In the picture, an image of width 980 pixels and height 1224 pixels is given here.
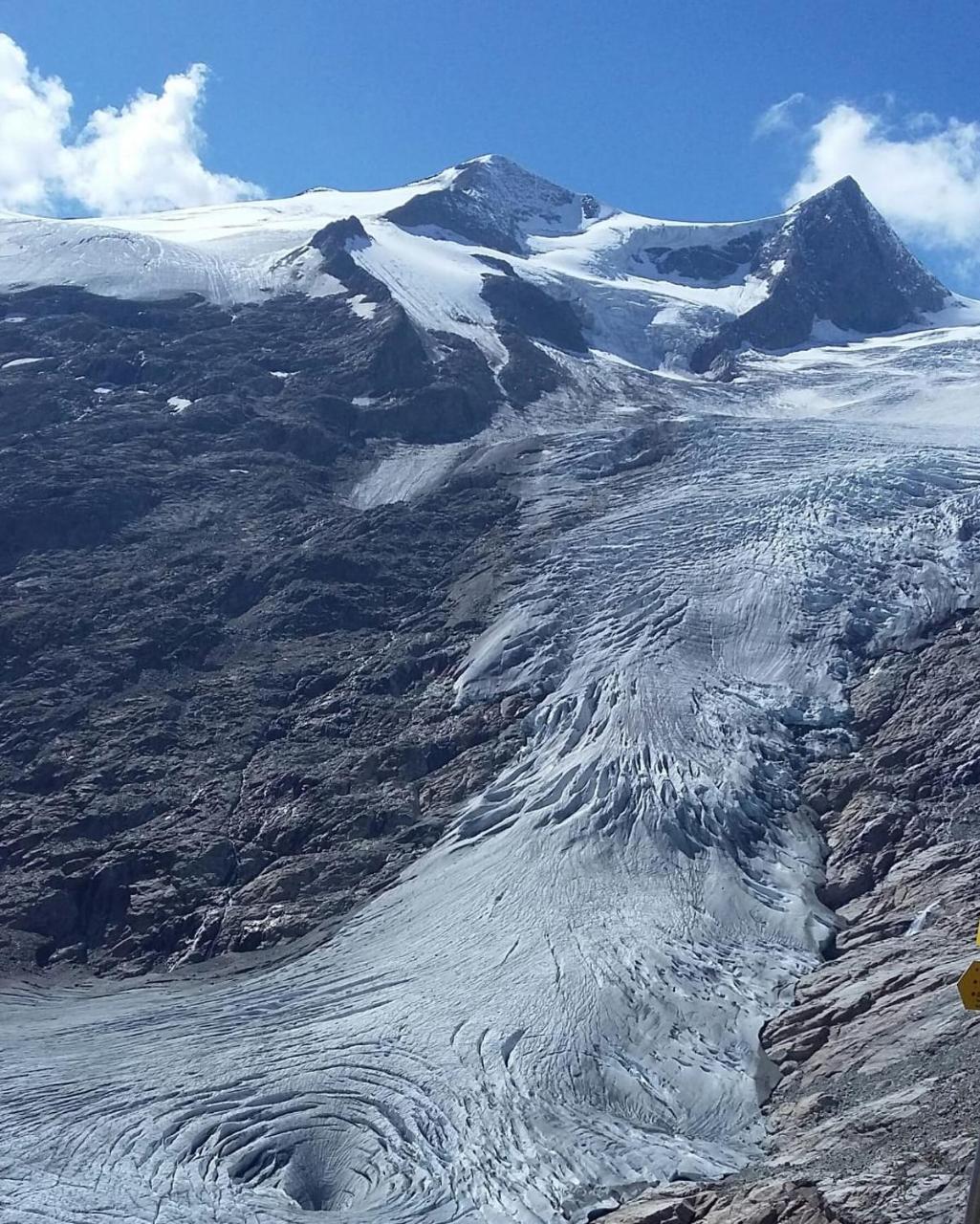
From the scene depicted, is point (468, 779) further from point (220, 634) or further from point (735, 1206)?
point (735, 1206)

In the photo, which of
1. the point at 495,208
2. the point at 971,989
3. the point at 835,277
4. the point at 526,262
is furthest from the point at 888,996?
the point at 495,208

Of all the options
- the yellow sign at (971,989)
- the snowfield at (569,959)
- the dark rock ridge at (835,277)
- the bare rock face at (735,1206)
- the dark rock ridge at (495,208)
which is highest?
the dark rock ridge at (495,208)

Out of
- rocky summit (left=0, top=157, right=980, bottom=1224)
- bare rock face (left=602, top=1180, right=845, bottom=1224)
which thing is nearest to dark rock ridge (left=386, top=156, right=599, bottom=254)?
rocky summit (left=0, top=157, right=980, bottom=1224)

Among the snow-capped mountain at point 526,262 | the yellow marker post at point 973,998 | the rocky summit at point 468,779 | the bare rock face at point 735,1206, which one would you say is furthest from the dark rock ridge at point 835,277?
the yellow marker post at point 973,998

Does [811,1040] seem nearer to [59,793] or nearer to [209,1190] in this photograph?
[209,1190]

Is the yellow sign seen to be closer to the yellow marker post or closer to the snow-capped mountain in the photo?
the yellow marker post

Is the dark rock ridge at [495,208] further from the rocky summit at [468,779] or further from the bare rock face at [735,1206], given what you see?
the bare rock face at [735,1206]
